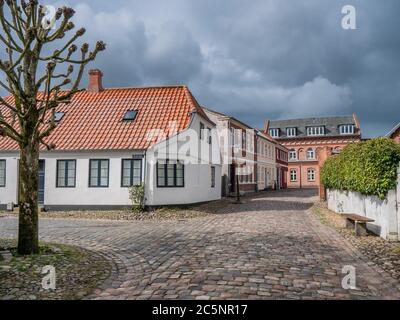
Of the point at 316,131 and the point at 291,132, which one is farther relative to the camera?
the point at 291,132

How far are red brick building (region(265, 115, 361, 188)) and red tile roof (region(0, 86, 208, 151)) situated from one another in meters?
40.4

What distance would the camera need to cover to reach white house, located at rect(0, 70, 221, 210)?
16.5 meters

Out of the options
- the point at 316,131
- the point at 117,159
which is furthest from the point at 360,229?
the point at 316,131

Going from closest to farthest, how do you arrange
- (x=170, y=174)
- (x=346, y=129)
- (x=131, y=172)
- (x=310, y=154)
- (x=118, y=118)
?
(x=131, y=172) → (x=170, y=174) → (x=118, y=118) → (x=346, y=129) → (x=310, y=154)

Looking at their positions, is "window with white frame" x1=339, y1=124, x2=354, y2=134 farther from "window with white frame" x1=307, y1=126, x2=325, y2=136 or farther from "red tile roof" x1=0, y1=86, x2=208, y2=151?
"red tile roof" x1=0, y1=86, x2=208, y2=151

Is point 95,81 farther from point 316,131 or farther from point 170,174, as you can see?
point 316,131

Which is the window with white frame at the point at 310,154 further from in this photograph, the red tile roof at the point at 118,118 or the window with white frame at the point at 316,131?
the red tile roof at the point at 118,118

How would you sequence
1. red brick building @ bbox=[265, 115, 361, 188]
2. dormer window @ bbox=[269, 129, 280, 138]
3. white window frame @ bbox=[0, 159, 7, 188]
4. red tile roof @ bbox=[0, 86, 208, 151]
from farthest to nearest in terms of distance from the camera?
1. dormer window @ bbox=[269, 129, 280, 138]
2. red brick building @ bbox=[265, 115, 361, 188]
3. white window frame @ bbox=[0, 159, 7, 188]
4. red tile roof @ bbox=[0, 86, 208, 151]

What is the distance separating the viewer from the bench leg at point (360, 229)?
9.85m

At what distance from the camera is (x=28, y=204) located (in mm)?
7262

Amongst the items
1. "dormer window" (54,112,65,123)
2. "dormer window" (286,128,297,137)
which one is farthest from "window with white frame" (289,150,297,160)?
"dormer window" (54,112,65,123)

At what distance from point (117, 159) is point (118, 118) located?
3.01 metres
